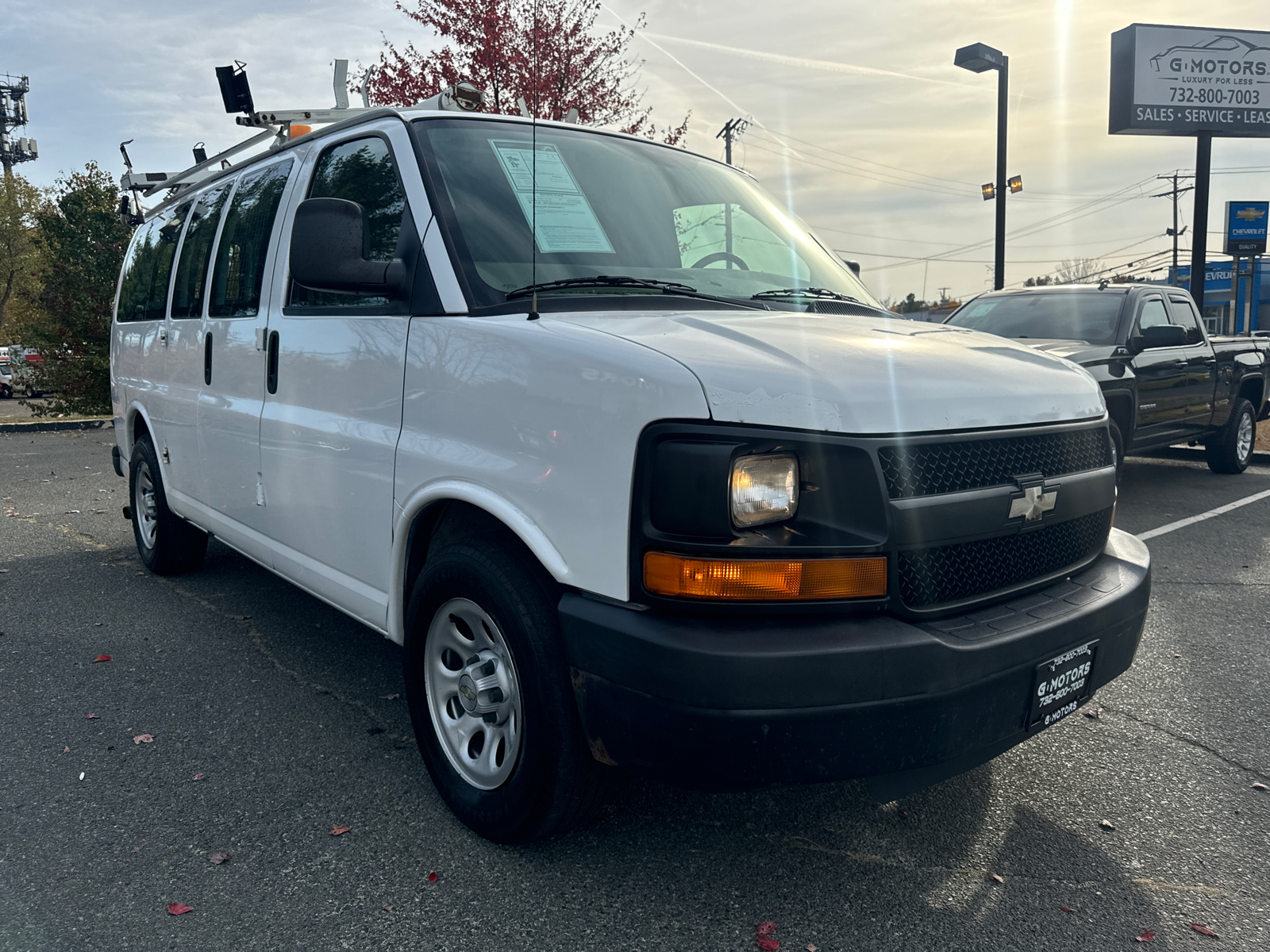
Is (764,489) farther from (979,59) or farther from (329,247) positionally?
(979,59)

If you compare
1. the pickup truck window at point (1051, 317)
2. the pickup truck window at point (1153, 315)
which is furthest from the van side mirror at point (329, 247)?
the pickup truck window at point (1153, 315)

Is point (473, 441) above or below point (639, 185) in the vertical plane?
below

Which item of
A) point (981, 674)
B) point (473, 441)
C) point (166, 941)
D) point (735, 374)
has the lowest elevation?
point (166, 941)

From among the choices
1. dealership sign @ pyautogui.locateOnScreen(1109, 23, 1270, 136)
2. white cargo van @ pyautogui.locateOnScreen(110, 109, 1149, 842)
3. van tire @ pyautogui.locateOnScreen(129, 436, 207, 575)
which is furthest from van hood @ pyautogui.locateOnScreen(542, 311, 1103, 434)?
dealership sign @ pyautogui.locateOnScreen(1109, 23, 1270, 136)

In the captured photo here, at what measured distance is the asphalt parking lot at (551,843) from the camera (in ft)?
7.71

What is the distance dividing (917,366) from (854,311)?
1017 mm

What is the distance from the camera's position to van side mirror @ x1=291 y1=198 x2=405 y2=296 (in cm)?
274

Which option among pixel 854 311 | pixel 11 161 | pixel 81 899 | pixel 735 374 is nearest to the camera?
pixel 735 374

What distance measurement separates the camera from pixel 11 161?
69.6 m

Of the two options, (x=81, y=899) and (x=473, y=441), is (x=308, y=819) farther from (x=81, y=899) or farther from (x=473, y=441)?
(x=473, y=441)

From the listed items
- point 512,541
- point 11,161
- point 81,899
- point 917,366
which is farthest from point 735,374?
point 11,161

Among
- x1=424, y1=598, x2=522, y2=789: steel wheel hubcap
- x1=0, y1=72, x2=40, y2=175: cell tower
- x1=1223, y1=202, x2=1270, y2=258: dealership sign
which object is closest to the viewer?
x1=424, y1=598, x2=522, y2=789: steel wheel hubcap

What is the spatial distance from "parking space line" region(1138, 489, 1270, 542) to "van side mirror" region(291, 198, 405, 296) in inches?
235

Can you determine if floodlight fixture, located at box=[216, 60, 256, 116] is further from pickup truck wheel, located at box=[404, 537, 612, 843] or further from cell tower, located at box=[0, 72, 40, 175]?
cell tower, located at box=[0, 72, 40, 175]
